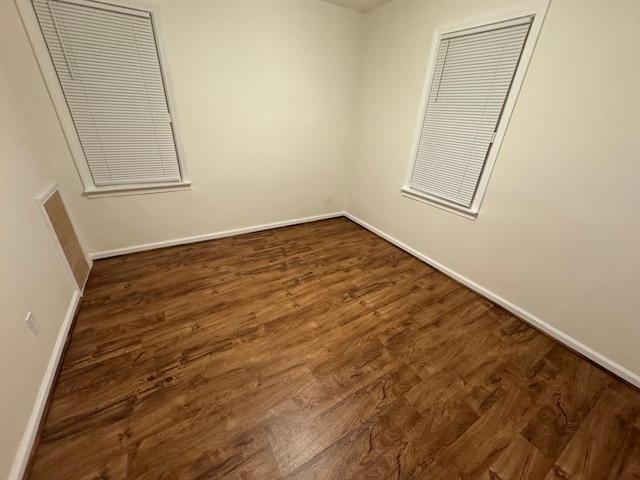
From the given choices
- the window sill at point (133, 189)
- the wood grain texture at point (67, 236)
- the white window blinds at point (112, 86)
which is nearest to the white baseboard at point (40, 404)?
the wood grain texture at point (67, 236)

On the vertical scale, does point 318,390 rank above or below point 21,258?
below

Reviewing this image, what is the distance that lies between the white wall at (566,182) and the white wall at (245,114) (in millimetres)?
847

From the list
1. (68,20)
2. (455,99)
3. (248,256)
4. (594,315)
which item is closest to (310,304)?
(248,256)

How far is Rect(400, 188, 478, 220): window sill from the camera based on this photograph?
231cm

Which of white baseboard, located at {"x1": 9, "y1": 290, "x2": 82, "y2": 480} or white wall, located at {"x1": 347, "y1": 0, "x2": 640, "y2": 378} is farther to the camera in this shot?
white wall, located at {"x1": 347, "y1": 0, "x2": 640, "y2": 378}

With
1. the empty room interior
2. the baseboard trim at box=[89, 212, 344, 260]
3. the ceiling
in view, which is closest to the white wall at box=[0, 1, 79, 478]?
the empty room interior

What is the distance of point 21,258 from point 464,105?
3192 millimetres

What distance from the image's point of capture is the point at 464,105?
2.18m

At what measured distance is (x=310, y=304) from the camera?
7.05ft

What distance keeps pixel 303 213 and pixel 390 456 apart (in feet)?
9.24

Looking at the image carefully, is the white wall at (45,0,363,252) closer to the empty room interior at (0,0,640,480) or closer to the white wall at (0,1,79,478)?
the empty room interior at (0,0,640,480)

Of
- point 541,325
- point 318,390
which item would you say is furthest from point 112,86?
point 541,325

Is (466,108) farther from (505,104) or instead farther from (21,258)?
(21,258)

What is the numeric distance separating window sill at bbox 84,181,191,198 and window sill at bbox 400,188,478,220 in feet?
7.70
